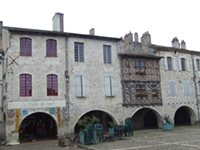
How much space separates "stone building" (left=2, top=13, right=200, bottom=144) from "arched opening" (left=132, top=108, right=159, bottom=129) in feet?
0.31

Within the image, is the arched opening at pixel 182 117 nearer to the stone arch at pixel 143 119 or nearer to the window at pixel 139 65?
the stone arch at pixel 143 119

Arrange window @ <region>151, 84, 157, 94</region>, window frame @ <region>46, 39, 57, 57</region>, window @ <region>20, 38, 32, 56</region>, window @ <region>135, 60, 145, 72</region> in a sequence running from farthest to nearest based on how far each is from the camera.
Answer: window @ <region>151, 84, 157, 94</region>
window @ <region>135, 60, 145, 72</region>
window frame @ <region>46, 39, 57, 57</region>
window @ <region>20, 38, 32, 56</region>

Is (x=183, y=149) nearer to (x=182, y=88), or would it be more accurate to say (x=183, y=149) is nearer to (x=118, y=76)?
(x=118, y=76)

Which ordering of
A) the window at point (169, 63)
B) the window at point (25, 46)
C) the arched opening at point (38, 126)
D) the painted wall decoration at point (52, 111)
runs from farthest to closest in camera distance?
the window at point (169, 63) → the arched opening at point (38, 126) → the window at point (25, 46) → the painted wall decoration at point (52, 111)

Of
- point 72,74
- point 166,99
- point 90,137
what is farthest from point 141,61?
point 90,137

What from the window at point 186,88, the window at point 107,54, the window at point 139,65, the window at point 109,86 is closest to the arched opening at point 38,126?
the window at point 109,86

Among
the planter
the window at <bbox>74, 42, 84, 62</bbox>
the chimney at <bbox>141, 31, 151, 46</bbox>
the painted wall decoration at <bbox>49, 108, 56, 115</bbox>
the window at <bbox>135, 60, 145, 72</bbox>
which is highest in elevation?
the chimney at <bbox>141, 31, 151, 46</bbox>

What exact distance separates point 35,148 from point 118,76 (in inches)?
333

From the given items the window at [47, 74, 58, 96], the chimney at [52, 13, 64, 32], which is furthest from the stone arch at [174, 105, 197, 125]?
the chimney at [52, 13, 64, 32]

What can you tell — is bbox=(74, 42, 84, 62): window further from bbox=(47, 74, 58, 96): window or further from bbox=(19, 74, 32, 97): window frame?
bbox=(19, 74, 32, 97): window frame

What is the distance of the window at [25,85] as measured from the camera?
1501 centimetres

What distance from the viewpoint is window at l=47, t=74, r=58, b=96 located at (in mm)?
15680

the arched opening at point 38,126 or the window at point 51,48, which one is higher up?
the window at point 51,48

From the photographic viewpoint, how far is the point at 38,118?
18047mm
